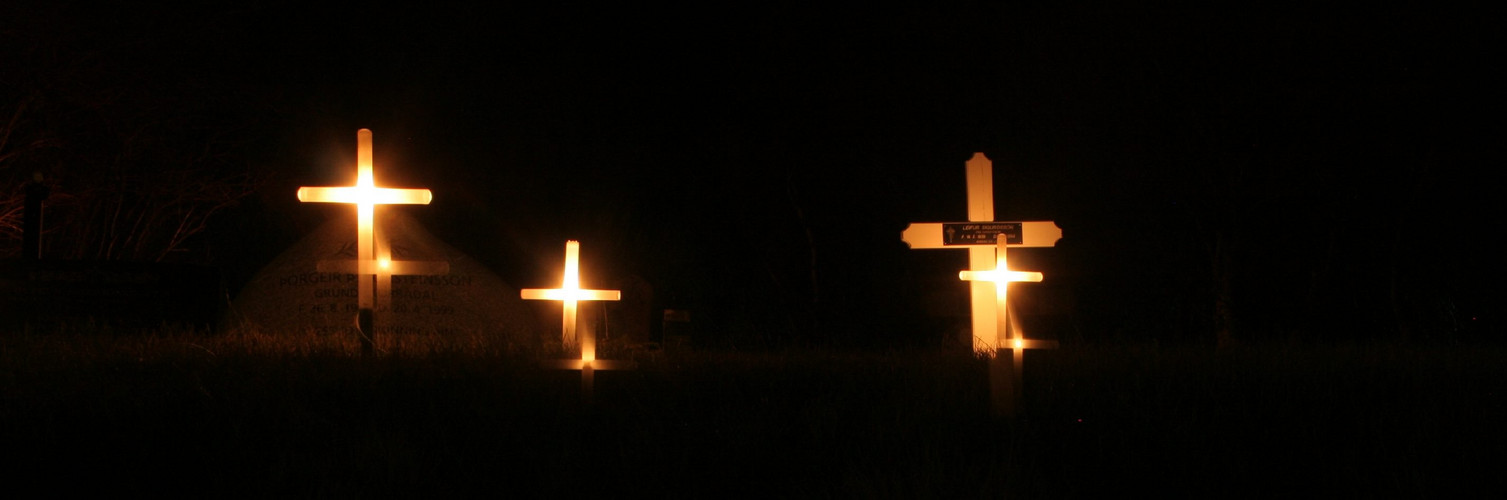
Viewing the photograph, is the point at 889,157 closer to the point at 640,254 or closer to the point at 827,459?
the point at 640,254

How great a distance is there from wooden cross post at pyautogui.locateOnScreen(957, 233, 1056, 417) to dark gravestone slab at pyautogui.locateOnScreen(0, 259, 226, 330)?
7256 mm

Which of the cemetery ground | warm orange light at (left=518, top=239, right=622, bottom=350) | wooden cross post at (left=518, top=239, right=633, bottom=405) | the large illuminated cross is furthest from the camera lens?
the large illuminated cross

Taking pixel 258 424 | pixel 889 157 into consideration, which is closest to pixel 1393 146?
pixel 889 157

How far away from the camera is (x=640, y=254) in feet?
66.6

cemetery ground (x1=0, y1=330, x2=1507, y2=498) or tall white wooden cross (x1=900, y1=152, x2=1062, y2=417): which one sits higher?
tall white wooden cross (x1=900, y1=152, x2=1062, y2=417)

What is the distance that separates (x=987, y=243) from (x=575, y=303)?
2350mm

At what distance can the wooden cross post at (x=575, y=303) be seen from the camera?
5852 mm

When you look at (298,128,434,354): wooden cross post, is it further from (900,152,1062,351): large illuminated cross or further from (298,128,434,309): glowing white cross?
(900,152,1062,351): large illuminated cross

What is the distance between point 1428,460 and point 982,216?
2887mm

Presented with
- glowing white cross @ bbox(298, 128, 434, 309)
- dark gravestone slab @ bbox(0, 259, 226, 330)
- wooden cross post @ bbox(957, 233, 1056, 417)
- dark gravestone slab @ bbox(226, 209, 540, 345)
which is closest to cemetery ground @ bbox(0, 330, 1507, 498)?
wooden cross post @ bbox(957, 233, 1056, 417)

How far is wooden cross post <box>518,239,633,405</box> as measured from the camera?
19.2ft

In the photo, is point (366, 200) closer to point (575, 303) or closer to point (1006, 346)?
point (575, 303)

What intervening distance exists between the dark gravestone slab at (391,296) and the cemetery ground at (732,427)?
479cm

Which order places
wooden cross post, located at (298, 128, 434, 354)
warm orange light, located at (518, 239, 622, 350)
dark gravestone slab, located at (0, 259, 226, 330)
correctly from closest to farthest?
warm orange light, located at (518, 239, 622, 350) → wooden cross post, located at (298, 128, 434, 354) → dark gravestone slab, located at (0, 259, 226, 330)
